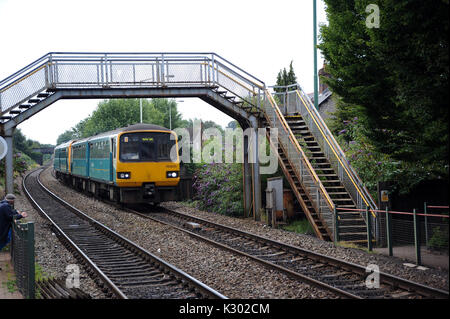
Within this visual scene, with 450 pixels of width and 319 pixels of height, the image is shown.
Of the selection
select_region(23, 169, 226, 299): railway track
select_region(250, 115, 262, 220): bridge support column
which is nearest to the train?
select_region(23, 169, 226, 299): railway track

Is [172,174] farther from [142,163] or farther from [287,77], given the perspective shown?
[287,77]

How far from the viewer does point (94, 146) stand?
917 inches

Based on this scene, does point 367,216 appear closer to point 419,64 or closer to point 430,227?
point 430,227

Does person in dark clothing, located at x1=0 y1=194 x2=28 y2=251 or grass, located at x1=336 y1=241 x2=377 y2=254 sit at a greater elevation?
person in dark clothing, located at x1=0 y1=194 x2=28 y2=251

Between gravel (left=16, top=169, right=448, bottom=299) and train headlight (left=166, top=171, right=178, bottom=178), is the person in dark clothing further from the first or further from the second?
train headlight (left=166, top=171, right=178, bottom=178)

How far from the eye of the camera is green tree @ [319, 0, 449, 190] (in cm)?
763

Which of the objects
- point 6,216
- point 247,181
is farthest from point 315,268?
point 247,181

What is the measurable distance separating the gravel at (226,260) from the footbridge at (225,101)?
1532mm

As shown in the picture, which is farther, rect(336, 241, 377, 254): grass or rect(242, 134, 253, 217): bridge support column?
rect(242, 134, 253, 217): bridge support column

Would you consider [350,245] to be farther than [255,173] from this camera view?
No

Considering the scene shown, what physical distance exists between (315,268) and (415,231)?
6.59 ft

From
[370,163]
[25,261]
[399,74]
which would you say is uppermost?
[399,74]

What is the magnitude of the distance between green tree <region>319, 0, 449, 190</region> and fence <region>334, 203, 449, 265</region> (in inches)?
40.7

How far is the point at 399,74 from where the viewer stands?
8.49 m
